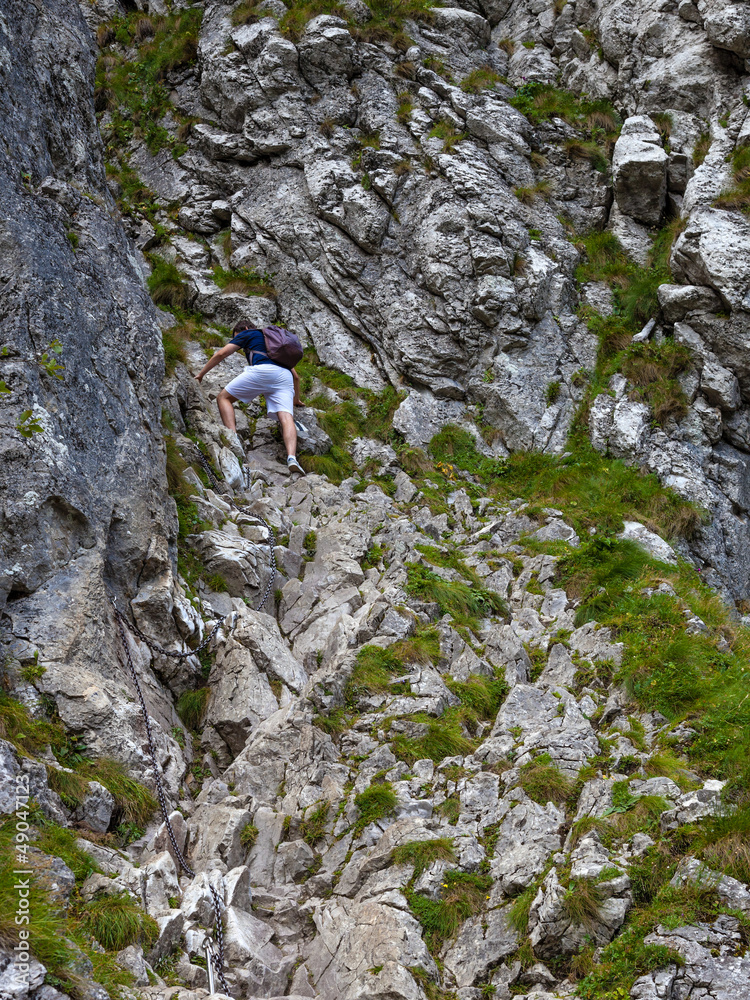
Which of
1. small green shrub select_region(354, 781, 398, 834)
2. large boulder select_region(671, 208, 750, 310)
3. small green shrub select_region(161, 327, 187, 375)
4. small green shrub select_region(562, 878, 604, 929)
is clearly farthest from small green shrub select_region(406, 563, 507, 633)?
large boulder select_region(671, 208, 750, 310)

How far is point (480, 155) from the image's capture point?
16.6 m

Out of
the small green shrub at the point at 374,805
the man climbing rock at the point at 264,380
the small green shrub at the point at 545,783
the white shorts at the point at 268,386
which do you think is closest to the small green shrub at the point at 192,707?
the small green shrub at the point at 374,805

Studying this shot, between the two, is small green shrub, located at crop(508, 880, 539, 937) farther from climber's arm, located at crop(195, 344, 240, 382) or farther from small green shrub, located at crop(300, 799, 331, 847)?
climber's arm, located at crop(195, 344, 240, 382)

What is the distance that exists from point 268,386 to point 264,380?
14 centimetres

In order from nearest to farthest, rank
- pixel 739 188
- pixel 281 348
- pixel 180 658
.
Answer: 1. pixel 180 658
2. pixel 281 348
3. pixel 739 188

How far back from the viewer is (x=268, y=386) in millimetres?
12586

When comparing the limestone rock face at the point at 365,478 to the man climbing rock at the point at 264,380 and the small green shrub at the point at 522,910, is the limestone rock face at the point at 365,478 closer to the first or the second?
the small green shrub at the point at 522,910

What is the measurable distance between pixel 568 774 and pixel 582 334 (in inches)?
400

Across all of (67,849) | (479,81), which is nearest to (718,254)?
(479,81)

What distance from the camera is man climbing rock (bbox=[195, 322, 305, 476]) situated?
40.5 feet

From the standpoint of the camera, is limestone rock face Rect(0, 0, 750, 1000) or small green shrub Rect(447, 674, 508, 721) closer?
Answer: limestone rock face Rect(0, 0, 750, 1000)

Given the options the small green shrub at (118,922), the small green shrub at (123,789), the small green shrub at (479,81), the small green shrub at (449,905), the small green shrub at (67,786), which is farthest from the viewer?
the small green shrub at (479,81)

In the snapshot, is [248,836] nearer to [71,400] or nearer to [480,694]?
[480,694]

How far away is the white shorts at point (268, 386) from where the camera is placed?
12461 mm
